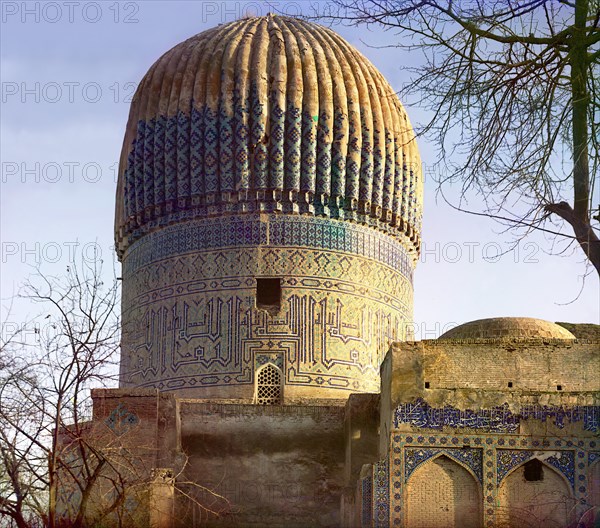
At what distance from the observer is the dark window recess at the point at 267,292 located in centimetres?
1421

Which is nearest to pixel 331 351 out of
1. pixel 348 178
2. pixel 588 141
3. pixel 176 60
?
pixel 348 178

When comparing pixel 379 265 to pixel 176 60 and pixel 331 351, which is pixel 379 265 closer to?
pixel 331 351

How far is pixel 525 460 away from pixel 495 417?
1.46 ft

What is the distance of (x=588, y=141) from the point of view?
6180 millimetres

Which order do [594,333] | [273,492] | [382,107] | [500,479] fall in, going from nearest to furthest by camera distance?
[500,479]
[273,492]
[594,333]
[382,107]

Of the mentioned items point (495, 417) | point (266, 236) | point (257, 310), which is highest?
point (266, 236)

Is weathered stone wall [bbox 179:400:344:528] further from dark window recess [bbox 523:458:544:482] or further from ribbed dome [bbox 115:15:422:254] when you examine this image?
ribbed dome [bbox 115:15:422:254]

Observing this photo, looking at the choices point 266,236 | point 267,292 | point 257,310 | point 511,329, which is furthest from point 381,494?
point 266,236

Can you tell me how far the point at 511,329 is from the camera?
43.1ft

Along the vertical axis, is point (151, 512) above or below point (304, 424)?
below

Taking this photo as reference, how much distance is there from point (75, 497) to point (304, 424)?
8.31 feet

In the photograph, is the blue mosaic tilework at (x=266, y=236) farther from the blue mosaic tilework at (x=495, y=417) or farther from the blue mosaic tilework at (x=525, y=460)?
the blue mosaic tilework at (x=525, y=460)

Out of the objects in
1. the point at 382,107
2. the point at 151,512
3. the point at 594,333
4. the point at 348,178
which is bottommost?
the point at 151,512

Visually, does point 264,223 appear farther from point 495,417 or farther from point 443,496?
point 443,496
